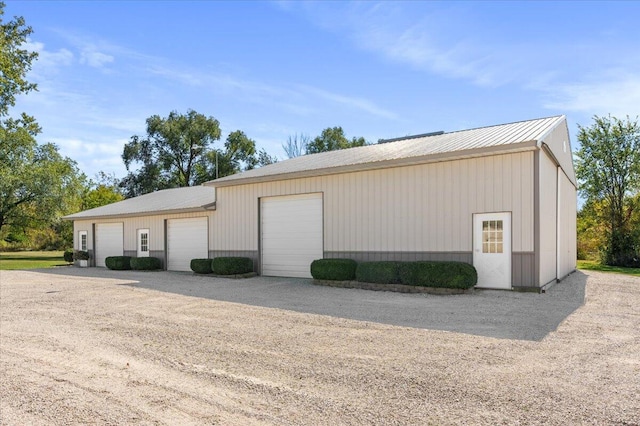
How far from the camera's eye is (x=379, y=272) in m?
10.9

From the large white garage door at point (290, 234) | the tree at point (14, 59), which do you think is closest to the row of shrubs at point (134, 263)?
the large white garage door at point (290, 234)

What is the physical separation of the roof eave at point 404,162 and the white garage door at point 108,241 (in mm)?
9211

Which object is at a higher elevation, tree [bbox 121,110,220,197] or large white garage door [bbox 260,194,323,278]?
tree [bbox 121,110,220,197]

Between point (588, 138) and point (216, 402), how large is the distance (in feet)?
91.4

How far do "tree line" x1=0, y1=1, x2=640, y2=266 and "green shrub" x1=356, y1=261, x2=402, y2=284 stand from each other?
15834 mm

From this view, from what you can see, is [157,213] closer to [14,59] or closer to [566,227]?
[14,59]

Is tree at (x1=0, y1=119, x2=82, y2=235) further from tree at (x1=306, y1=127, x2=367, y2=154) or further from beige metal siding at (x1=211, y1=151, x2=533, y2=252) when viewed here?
→ beige metal siding at (x1=211, y1=151, x2=533, y2=252)

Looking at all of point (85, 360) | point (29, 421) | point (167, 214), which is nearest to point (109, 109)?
point (167, 214)

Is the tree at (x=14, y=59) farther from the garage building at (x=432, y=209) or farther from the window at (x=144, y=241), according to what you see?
the garage building at (x=432, y=209)

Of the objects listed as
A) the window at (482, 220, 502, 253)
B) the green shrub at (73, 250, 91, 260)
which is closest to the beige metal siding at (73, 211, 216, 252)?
the green shrub at (73, 250, 91, 260)

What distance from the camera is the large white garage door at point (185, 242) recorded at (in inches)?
669

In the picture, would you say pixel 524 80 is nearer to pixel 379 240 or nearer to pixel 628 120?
pixel 379 240

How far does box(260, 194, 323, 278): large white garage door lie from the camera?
13.6 m

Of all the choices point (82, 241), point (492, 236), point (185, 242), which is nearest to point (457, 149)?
point (492, 236)
